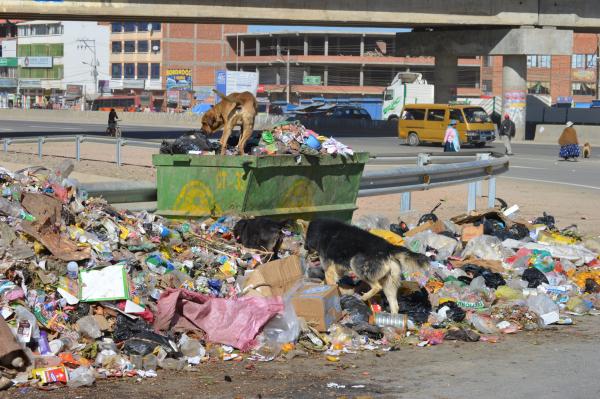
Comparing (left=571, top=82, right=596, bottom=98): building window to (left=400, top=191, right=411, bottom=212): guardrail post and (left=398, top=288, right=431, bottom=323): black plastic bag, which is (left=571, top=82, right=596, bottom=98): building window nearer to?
(left=400, top=191, right=411, bottom=212): guardrail post

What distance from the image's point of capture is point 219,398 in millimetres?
6543

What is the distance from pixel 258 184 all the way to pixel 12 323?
4580 millimetres

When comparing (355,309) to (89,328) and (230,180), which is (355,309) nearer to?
(89,328)

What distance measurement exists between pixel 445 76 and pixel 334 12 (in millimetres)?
12088

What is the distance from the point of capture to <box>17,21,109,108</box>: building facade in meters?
125

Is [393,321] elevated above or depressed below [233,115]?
below

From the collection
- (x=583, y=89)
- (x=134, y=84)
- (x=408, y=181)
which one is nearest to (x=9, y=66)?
(x=134, y=84)

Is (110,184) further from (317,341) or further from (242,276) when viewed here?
(317,341)

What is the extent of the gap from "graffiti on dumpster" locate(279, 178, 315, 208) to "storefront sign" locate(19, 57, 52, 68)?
12001cm

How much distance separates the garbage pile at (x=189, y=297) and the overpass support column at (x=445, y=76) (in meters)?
47.6

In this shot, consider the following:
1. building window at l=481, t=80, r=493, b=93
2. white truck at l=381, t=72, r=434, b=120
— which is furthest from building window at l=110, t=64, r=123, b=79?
white truck at l=381, t=72, r=434, b=120

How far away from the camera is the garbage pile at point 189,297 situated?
7.31m

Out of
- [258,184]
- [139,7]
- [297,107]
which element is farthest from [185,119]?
[258,184]

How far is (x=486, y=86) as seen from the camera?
12056cm
